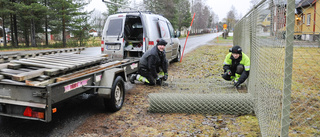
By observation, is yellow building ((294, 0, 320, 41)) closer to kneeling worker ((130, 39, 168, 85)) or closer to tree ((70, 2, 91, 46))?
kneeling worker ((130, 39, 168, 85))

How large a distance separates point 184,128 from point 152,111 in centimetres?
98

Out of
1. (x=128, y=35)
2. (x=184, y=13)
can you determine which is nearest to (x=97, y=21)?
(x=184, y=13)

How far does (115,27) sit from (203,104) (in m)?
4.66

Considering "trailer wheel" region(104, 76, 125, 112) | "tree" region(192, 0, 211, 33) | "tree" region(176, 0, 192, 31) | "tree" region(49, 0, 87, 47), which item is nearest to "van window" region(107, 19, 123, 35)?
"trailer wheel" region(104, 76, 125, 112)

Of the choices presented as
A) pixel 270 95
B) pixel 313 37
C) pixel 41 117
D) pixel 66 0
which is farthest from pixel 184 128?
pixel 66 0

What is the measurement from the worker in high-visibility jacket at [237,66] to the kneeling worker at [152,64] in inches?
70.0

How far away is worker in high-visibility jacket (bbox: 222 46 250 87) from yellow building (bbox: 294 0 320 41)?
3.64 metres

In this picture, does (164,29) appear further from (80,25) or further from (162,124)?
(80,25)

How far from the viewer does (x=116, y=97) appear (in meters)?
4.93

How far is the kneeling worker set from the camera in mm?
6602

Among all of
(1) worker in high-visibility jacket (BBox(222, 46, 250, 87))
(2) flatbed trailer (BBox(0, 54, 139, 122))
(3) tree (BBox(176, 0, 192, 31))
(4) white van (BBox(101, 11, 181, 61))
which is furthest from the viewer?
(3) tree (BBox(176, 0, 192, 31))

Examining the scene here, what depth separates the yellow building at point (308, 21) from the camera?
1.88 metres

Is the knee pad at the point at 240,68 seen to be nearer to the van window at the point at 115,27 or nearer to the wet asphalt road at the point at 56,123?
the wet asphalt road at the point at 56,123

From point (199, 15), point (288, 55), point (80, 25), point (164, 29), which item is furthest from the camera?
point (199, 15)
